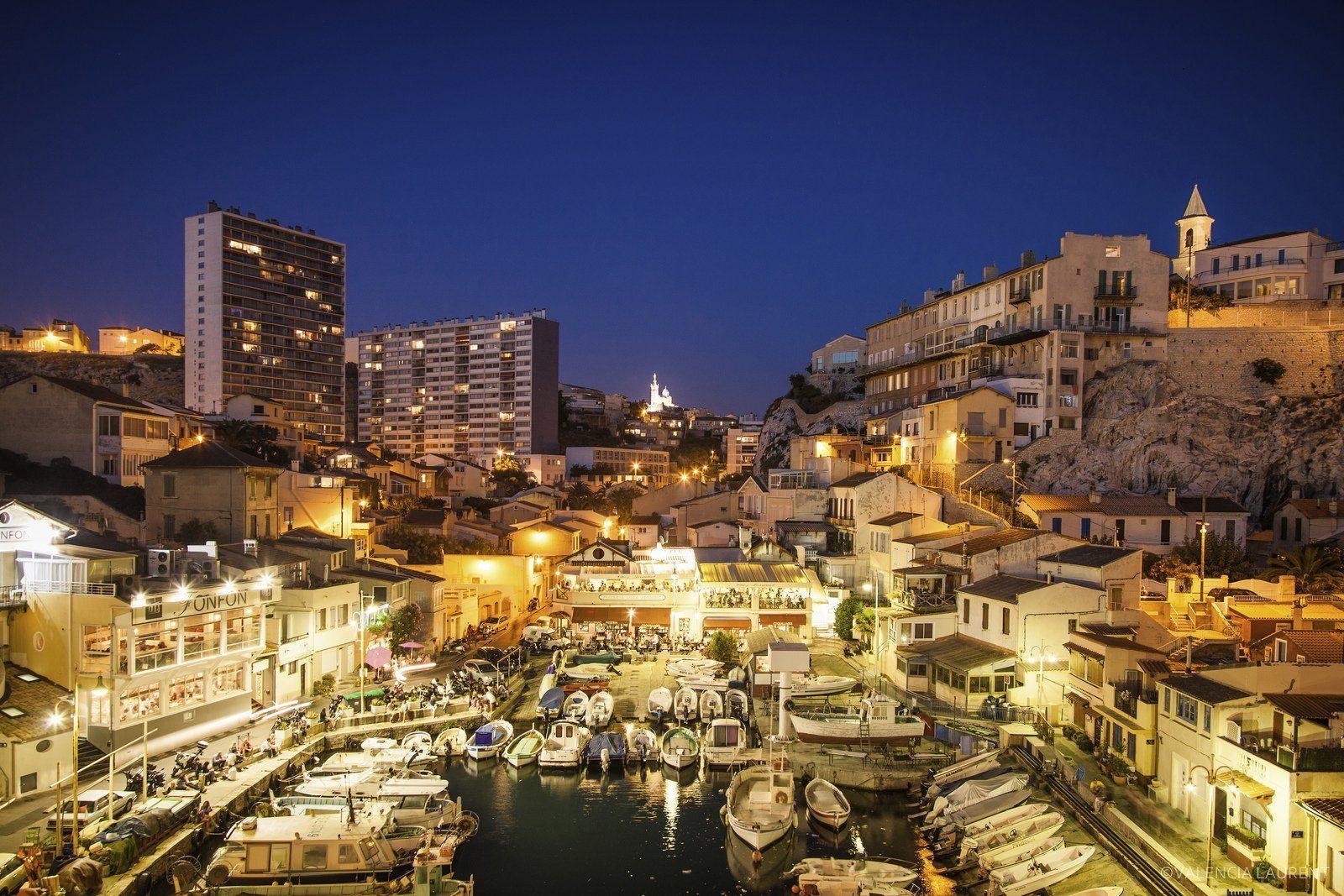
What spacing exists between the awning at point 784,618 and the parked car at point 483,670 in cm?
1169

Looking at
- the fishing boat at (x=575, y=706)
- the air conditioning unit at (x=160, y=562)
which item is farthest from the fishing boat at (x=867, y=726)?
the air conditioning unit at (x=160, y=562)

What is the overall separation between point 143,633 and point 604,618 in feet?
62.8

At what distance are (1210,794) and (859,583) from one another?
23654 mm

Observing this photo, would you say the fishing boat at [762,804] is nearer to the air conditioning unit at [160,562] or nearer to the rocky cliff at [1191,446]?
the air conditioning unit at [160,562]

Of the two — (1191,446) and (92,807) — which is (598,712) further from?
(1191,446)

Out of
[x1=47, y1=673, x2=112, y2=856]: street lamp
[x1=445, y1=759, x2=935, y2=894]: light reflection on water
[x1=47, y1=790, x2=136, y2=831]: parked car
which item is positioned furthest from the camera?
[x1=445, y1=759, x2=935, y2=894]: light reflection on water

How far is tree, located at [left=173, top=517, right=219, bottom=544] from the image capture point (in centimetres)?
3303

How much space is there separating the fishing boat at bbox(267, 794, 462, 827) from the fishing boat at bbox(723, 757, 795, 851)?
684 cm

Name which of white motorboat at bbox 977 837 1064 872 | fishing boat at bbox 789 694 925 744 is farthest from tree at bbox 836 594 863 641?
white motorboat at bbox 977 837 1064 872

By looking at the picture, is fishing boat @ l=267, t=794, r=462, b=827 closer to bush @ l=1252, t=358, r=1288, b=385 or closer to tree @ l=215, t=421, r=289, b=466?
tree @ l=215, t=421, r=289, b=466

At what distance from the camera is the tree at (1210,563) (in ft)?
105

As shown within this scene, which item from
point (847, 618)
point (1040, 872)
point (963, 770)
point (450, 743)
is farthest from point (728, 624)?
point (1040, 872)

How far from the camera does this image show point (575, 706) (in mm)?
27859

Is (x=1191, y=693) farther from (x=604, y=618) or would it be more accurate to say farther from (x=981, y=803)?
(x=604, y=618)
